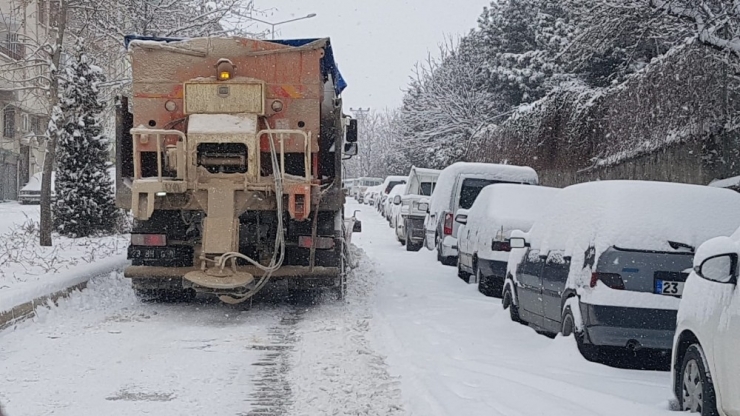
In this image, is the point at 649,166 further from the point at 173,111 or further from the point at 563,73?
the point at 563,73

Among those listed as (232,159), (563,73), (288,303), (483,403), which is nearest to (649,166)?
(288,303)

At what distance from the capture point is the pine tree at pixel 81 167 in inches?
690

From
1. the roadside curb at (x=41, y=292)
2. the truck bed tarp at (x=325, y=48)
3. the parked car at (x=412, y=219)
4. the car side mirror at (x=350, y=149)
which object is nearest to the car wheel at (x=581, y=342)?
the truck bed tarp at (x=325, y=48)

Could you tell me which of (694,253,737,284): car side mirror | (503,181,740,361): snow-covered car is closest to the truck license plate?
(503,181,740,361): snow-covered car

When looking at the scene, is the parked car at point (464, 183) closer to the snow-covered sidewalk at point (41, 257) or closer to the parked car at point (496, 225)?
the parked car at point (496, 225)

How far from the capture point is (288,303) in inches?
443

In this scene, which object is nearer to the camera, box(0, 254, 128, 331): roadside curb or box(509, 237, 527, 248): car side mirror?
box(0, 254, 128, 331): roadside curb

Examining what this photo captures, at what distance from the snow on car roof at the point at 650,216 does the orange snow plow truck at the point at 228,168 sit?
3.39 meters

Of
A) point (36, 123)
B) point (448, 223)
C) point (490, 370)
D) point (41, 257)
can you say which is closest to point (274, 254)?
point (490, 370)

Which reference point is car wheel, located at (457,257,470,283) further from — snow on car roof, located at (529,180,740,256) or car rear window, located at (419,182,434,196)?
car rear window, located at (419,182,434,196)

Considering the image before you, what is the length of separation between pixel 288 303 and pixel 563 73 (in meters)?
25.3

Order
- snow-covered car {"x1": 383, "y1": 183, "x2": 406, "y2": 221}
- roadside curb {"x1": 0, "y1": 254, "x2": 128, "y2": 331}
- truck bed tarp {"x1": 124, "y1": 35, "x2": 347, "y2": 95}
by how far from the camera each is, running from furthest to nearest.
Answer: snow-covered car {"x1": 383, "y1": 183, "x2": 406, "y2": 221} < truck bed tarp {"x1": 124, "y1": 35, "x2": 347, "y2": 95} < roadside curb {"x1": 0, "y1": 254, "x2": 128, "y2": 331}

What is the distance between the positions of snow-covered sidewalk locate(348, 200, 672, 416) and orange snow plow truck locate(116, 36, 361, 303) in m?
1.53

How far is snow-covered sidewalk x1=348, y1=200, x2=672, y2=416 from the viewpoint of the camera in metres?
5.73
